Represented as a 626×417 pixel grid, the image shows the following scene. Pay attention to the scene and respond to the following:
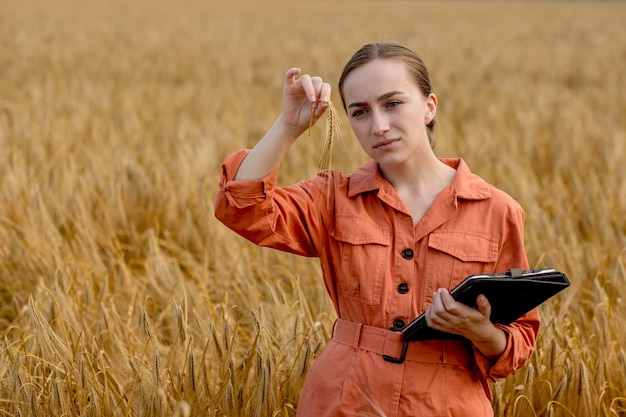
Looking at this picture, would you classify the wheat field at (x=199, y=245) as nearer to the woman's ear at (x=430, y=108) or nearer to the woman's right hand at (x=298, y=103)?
the woman's ear at (x=430, y=108)

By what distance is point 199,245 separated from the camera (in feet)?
10.8

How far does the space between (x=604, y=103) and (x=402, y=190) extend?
5.69 metres

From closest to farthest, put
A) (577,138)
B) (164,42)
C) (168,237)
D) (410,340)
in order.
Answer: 1. (410,340)
2. (168,237)
3. (577,138)
4. (164,42)

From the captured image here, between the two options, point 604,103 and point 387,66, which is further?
point 604,103

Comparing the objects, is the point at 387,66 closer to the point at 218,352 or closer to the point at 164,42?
the point at 218,352

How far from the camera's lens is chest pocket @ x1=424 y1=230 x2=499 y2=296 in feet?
5.26

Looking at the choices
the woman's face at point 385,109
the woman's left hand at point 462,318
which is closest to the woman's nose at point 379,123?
the woman's face at point 385,109

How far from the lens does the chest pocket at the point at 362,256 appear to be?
1.61m

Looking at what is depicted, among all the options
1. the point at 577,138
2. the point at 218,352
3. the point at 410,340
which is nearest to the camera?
the point at 410,340

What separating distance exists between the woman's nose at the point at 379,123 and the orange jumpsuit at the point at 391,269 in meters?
0.12

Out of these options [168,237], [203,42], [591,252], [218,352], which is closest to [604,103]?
[591,252]

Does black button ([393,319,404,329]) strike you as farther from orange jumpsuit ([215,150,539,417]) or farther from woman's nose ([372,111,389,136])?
woman's nose ([372,111,389,136])

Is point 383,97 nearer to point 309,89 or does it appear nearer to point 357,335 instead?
point 309,89

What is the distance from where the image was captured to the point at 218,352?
210 cm
